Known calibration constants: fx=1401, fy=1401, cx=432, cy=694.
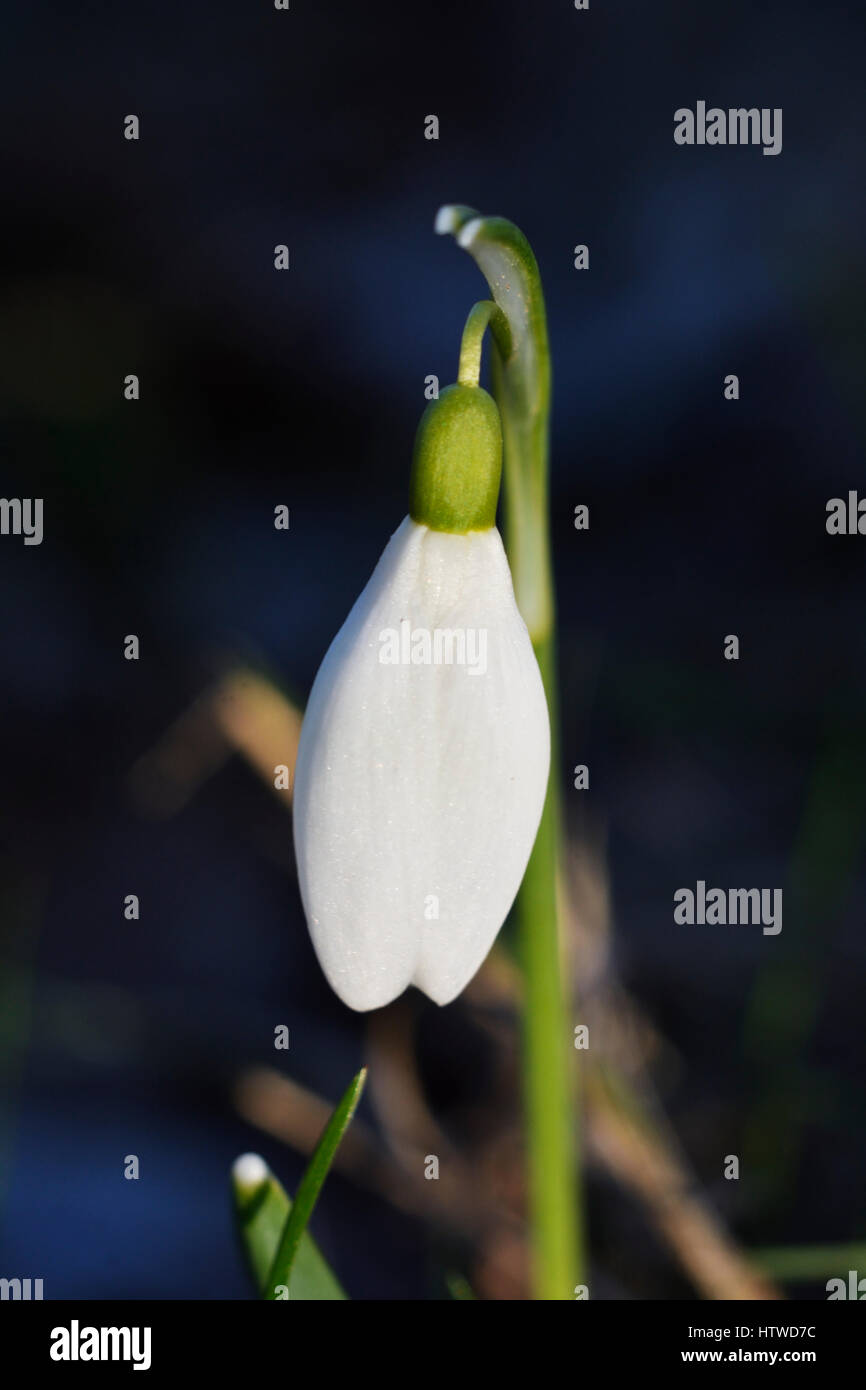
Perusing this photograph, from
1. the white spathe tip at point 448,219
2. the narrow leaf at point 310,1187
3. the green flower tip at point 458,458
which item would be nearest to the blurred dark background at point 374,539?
the narrow leaf at point 310,1187

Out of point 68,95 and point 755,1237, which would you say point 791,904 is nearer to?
point 755,1237

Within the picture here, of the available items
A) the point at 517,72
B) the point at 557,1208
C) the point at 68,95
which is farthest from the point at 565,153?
the point at 557,1208

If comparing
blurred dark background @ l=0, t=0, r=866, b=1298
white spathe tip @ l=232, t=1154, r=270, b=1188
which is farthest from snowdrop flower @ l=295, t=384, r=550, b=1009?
blurred dark background @ l=0, t=0, r=866, b=1298

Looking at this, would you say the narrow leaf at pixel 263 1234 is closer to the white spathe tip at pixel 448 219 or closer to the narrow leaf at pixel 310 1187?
the narrow leaf at pixel 310 1187

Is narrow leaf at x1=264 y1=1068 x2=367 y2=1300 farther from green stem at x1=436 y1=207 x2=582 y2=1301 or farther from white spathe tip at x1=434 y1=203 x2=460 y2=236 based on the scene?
white spathe tip at x1=434 y1=203 x2=460 y2=236

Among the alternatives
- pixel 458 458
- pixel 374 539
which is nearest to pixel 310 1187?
pixel 458 458

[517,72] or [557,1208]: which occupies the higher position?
[517,72]
